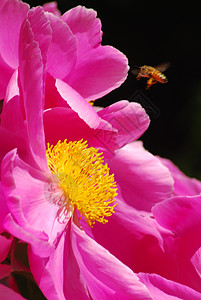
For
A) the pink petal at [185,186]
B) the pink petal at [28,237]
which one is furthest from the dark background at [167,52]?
the pink petal at [28,237]

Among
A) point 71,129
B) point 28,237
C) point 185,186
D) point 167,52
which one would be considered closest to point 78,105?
point 71,129

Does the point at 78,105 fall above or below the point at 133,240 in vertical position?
above

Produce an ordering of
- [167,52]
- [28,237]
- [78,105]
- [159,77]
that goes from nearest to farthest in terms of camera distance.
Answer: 1. [28,237]
2. [78,105]
3. [159,77]
4. [167,52]

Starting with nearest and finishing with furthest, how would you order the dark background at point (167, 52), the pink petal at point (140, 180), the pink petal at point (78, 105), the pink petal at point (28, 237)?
the pink petal at point (28, 237) < the pink petal at point (78, 105) < the pink petal at point (140, 180) < the dark background at point (167, 52)

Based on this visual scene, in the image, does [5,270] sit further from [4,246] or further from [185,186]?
[185,186]

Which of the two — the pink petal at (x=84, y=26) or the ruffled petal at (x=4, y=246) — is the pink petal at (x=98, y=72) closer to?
the pink petal at (x=84, y=26)

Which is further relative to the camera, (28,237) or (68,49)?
(68,49)
